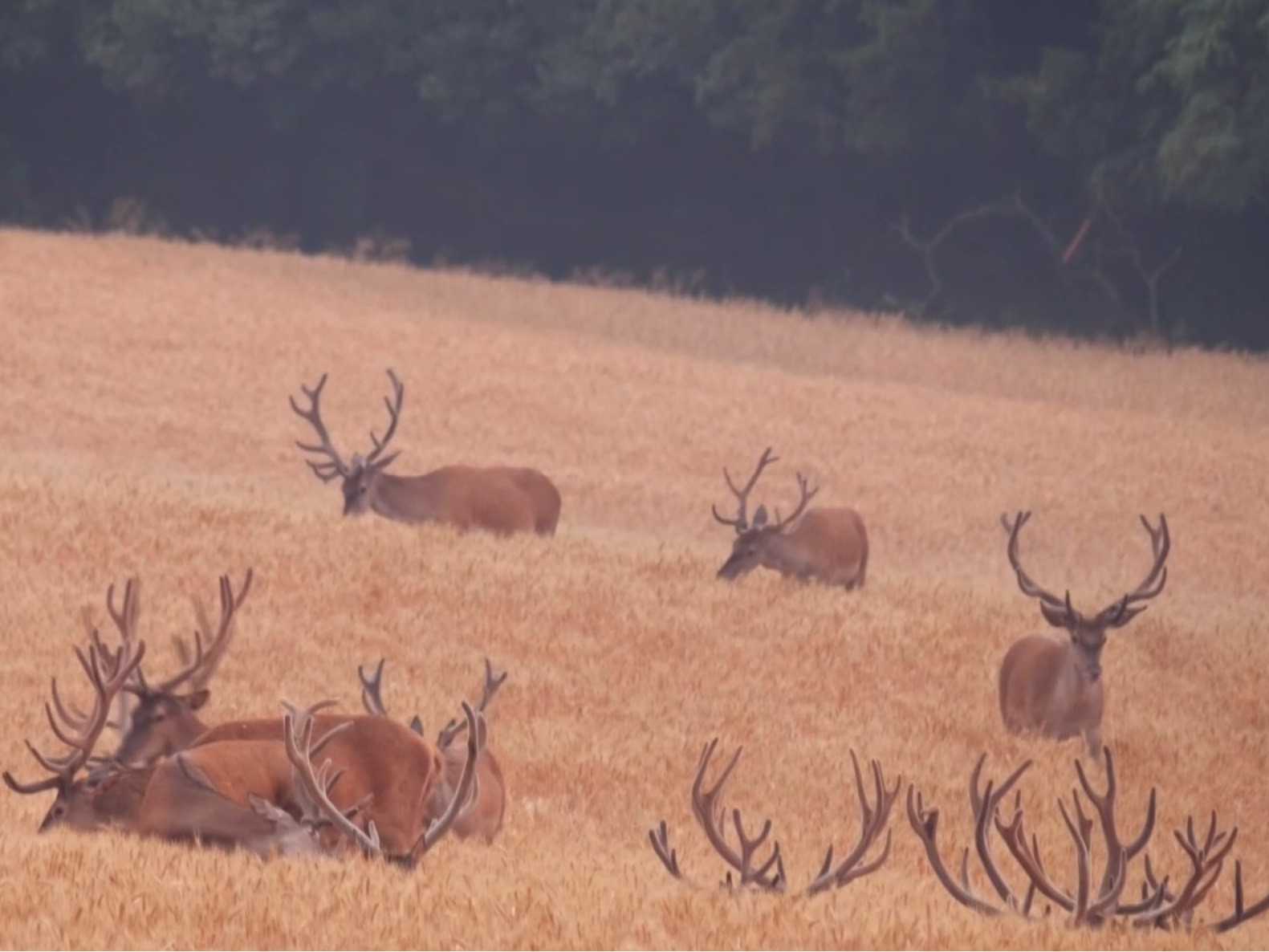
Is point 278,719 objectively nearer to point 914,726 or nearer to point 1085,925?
point 1085,925

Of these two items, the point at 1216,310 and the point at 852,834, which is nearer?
the point at 852,834

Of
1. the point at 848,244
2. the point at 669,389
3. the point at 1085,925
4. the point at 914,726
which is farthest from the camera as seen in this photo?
the point at 848,244

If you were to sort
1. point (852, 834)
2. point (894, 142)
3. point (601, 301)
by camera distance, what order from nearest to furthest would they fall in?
point (852, 834) → point (601, 301) → point (894, 142)

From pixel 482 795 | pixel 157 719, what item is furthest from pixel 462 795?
pixel 157 719

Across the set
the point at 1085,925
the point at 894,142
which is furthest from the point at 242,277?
the point at 1085,925

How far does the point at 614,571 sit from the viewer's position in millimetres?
15156

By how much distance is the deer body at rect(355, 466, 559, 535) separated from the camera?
1689 centimetres

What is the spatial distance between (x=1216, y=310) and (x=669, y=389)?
13084 mm

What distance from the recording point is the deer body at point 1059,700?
42.8 ft

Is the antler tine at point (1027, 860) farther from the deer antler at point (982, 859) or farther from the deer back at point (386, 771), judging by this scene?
the deer back at point (386, 771)

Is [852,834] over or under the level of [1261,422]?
under

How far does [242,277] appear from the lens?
93.7 ft

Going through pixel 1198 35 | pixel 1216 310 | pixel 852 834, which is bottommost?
pixel 852 834

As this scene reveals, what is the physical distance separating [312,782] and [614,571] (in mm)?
8062
